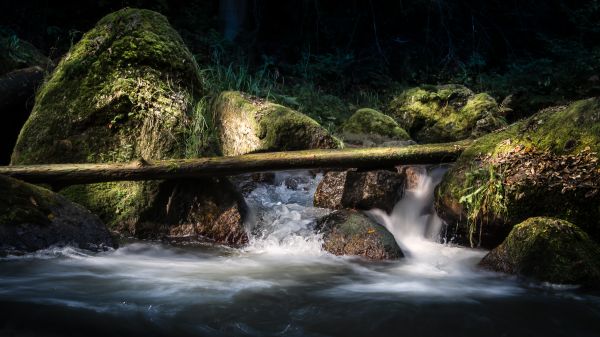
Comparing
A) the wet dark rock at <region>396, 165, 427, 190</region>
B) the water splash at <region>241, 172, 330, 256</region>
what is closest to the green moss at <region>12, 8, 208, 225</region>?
the water splash at <region>241, 172, 330, 256</region>

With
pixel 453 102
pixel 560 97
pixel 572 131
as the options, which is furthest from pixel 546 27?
pixel 572 131

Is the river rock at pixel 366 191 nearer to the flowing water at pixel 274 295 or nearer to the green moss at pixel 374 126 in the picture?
the flowing water at pixel 274 295

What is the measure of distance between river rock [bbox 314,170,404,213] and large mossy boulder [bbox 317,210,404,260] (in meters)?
0.52

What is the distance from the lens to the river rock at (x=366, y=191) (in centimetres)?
601

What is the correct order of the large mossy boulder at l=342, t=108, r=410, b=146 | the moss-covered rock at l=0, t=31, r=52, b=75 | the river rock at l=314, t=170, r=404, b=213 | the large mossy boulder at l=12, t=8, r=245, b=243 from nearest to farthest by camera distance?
1. the large mossy boulder at l=12, t=8, r=245, b=243
2. the river rock at l=314, t=170, r=404, b=213
3. the moss-covered rock at l=0, t=31, r=52, b=75
4. the large mossy boulder at l=342, t=108, r=410, b=146

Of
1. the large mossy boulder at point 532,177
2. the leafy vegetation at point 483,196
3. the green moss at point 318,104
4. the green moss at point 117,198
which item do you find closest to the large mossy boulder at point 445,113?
the green moss at point 318,104

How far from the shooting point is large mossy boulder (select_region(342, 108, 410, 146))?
8.62 m

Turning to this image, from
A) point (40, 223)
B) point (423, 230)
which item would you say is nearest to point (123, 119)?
point (40, 223)

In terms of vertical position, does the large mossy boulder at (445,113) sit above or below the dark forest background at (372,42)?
below

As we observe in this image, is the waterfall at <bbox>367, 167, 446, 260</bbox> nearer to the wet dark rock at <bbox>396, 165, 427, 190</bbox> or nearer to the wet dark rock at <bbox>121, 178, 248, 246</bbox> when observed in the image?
the wet dark rock at <bbox>396, 165, 427, 190</bbox>

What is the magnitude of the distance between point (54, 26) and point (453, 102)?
878 cm

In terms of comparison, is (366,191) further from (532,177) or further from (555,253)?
(555,253)

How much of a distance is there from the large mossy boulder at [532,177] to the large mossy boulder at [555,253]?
0.45 metres

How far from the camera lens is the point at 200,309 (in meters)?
3.37
